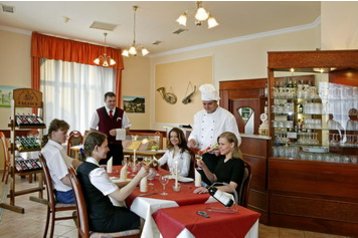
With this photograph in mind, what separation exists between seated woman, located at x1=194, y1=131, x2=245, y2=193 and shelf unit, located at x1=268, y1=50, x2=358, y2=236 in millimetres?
1135

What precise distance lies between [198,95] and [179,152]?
15.7ft

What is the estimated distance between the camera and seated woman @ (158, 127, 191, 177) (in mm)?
3504

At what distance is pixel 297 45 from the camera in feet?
21.3

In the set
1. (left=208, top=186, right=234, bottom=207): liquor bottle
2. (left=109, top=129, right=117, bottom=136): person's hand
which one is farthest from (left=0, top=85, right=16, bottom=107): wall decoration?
(left=208, top=186, right=234, bottom=207): liquor bottle

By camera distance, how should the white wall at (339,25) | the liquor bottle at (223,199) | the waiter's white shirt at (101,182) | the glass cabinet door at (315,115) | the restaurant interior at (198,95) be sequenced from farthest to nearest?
the white wall at (339,25), the glass cabinet door at (315,115), the restaurant interior at (198,95), the waiter's white shirt at (101,182), the liquor bottle at (223,199)

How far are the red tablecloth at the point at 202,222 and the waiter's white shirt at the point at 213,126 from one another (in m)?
1.47

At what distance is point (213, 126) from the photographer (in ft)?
11.5

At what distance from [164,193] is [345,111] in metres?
2.73

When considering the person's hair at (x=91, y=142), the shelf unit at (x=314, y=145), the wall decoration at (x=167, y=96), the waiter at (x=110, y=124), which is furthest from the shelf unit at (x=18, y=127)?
the wall decoration at (x=167, y=96)

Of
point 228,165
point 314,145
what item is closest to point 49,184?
point 228,165

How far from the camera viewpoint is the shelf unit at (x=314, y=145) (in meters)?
3.67

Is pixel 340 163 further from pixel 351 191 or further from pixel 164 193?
pixel 164 193

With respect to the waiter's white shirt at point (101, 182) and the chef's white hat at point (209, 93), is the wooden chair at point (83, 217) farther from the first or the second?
the chef's white hat at point (209, 93)

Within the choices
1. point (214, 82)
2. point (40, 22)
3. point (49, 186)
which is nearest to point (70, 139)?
point (40, 22)
